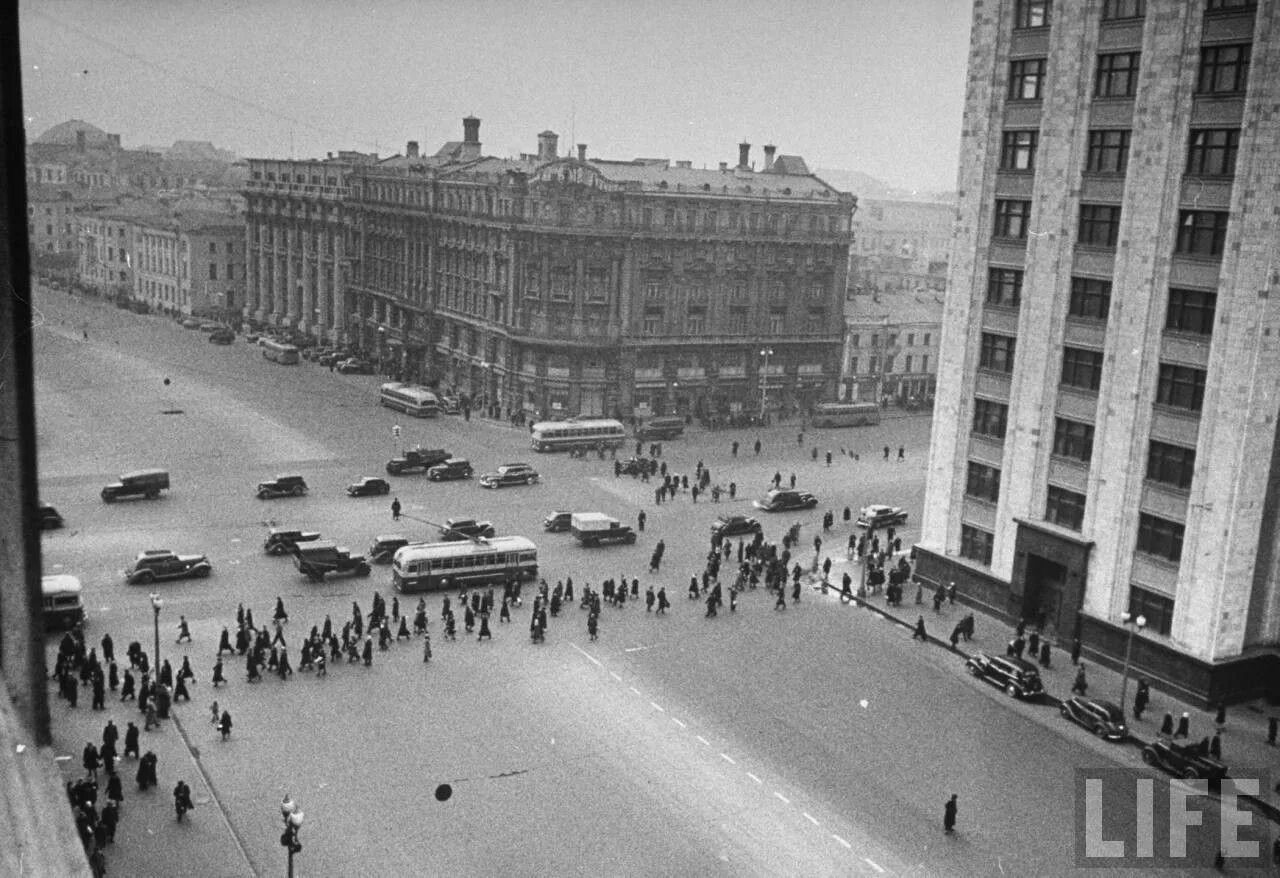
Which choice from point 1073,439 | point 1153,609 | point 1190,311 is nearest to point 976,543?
point 1073,439

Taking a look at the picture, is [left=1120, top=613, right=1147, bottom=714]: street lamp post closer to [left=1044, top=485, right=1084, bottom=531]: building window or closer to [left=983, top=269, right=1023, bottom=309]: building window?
[left=1044, top=485, right=1084, bottom=531]: building window

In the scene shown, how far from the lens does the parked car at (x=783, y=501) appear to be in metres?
59.4

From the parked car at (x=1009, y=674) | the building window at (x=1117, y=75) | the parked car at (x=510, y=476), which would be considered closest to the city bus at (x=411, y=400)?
the parked car at (x=510, y=476)

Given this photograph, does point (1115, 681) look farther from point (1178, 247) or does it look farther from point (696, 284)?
point (696, 284)

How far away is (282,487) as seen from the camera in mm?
56062

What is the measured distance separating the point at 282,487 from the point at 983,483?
32814mm

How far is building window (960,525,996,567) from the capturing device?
149 feet

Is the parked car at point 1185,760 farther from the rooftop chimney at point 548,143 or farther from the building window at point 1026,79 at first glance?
the rooftop chimney at point 548,143

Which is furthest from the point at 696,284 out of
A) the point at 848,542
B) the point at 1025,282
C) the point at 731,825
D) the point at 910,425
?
the point at 731,825

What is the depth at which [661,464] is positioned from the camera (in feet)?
221

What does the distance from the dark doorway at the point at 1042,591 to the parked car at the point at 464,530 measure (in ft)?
73.1

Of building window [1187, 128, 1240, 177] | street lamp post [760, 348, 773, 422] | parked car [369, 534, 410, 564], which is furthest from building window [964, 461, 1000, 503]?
street lamp post [760, 348, 773, 422]

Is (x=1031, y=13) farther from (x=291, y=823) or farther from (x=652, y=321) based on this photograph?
(x=652, y=321)

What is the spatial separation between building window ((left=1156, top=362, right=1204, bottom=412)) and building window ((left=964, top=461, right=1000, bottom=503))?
800cm
